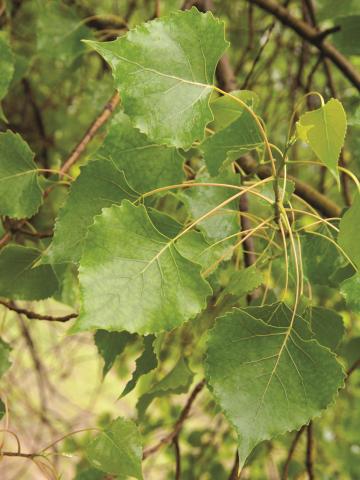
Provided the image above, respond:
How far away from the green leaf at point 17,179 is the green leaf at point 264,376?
0.99 feet

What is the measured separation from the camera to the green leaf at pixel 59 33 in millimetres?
1233

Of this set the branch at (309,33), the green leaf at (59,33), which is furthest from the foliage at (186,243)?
the green leaf at (59,33)

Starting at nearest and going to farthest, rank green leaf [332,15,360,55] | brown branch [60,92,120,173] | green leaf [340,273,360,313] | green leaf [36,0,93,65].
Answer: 1. green leaf [340,273,360,313]
2. brown branch [60,92,120,173]
3. green leaf [332,15,360,55]
4. green leaf [36,0,93,65]

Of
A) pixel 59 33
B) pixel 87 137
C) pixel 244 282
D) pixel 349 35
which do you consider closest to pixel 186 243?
pixel 244 282

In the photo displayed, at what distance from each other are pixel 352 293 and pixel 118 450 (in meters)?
0.31

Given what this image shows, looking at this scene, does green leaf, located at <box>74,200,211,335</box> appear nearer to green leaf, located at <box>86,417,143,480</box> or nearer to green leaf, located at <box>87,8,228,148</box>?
green leaf, located at <box>87,8,228,148</box>

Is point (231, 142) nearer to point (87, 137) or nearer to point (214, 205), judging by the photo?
point (214, 205)

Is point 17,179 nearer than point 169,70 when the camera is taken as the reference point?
No

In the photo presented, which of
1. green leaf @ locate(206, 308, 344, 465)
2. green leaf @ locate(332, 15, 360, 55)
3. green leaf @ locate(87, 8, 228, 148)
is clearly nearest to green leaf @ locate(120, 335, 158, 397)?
green leaf @ locate(206, 308, 344, 465)

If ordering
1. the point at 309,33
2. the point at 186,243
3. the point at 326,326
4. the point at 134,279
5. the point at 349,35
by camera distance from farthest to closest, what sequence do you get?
1. the point at 309,33
2. the point at 349,35
3. the point at 326,326
4. the point at 186,243
5. the point at 134,279

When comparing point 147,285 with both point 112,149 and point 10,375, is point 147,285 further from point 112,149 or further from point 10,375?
point 10,375

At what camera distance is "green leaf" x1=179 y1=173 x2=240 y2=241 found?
73cm

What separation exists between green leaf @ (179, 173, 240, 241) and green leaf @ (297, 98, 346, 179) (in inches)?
7.4

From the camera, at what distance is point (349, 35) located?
107 cm
